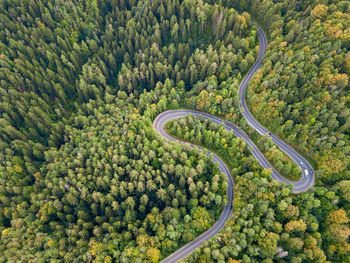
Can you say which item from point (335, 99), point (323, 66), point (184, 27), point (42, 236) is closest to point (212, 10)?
point (184, 27)

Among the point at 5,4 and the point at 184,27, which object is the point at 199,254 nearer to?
the point at 184,27

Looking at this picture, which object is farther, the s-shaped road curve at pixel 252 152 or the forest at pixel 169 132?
the s-shaped road curve at pixel 252 152

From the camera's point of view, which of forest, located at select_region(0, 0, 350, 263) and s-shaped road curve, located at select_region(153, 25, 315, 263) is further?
s-shaped road curve, located at select_region(153, 25, 315, 263)

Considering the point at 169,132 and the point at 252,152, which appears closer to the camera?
the point at 252,152
